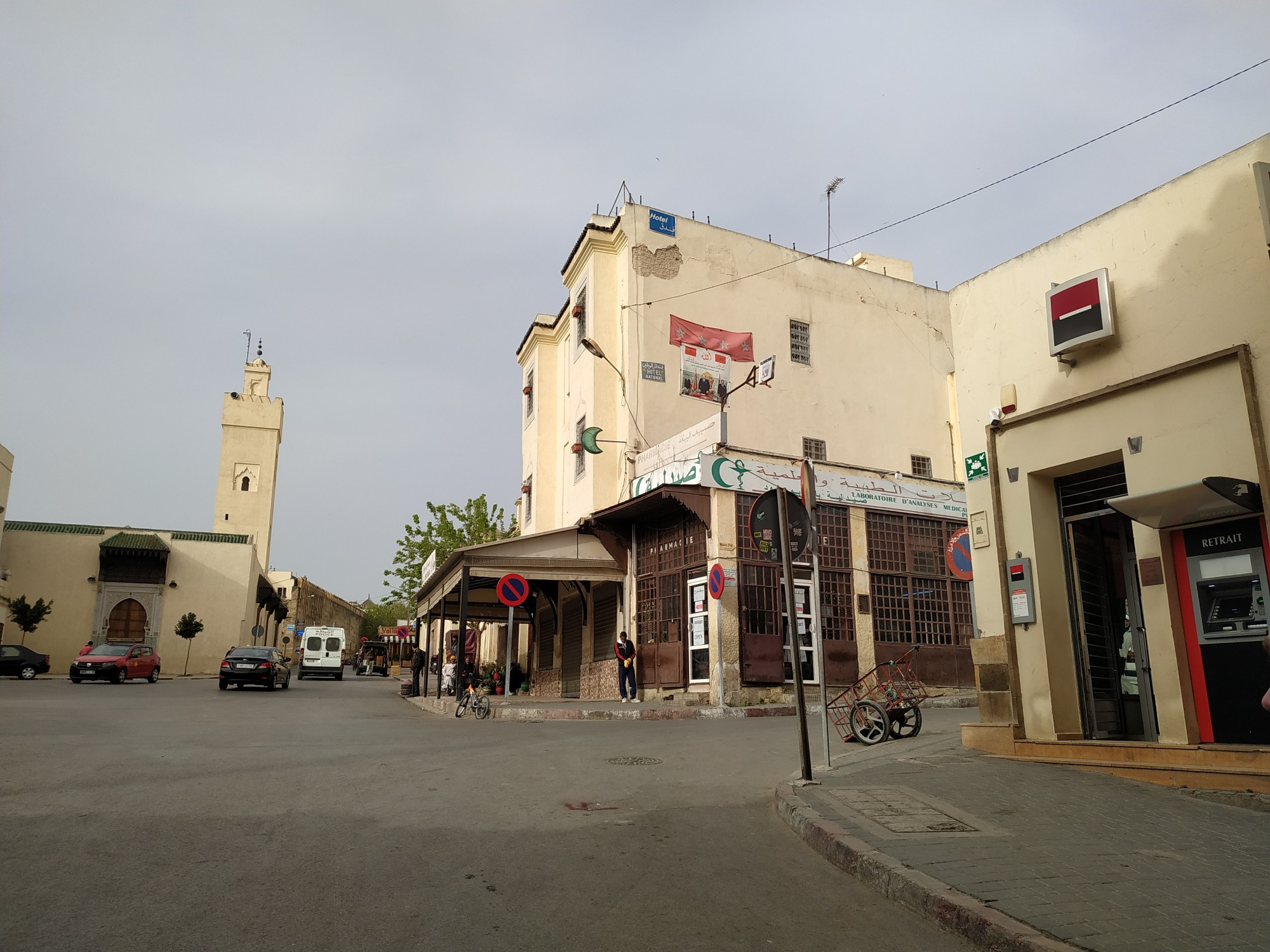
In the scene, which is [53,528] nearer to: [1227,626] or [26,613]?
[26,613]

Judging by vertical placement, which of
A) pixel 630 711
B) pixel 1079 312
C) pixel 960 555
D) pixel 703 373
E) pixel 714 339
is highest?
pixel 714 339

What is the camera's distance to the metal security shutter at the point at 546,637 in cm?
2938

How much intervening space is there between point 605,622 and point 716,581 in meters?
6.93

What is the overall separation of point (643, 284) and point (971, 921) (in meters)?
22.4

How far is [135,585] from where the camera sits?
4750 centimetres

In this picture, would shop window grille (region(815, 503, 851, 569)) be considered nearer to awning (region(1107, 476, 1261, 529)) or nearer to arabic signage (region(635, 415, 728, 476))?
arabic signage (region(635, 415, 728, 476))

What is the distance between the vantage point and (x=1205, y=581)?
8602 mm

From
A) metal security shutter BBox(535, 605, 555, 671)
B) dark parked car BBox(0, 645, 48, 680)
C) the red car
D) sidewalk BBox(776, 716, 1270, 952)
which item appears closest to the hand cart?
sidewalk BBox(776, 716, 1270, 952)

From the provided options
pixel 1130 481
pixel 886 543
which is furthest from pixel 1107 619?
pixel 886 543

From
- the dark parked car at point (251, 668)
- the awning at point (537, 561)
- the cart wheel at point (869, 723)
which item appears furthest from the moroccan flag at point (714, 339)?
the dark parked car at point (251, 668)

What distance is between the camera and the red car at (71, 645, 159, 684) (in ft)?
96.2

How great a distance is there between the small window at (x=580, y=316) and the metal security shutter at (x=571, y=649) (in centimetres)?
786

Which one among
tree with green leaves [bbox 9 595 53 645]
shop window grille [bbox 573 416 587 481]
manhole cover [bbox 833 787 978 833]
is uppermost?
shop window grille [bbox 573 416 587 481]

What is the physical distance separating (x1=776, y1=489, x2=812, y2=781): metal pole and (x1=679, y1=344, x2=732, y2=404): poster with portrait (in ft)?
55.2
